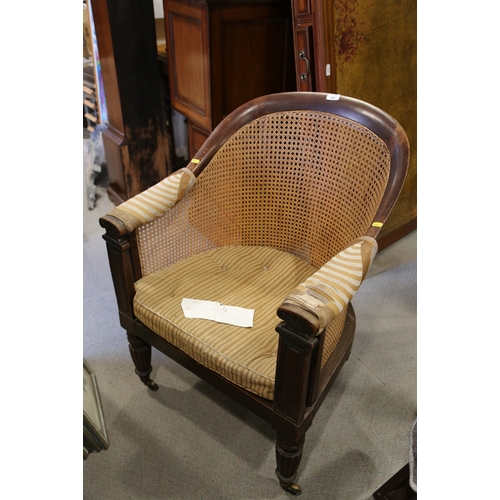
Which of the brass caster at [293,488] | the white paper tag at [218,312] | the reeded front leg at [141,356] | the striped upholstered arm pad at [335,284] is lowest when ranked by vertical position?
the brass caster at [293,488]

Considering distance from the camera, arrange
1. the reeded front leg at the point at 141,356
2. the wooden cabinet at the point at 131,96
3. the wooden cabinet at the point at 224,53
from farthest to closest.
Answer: the wooden cabinet at the point at 131,96, the wooden cabinet at the point at 224,53, the reeded front leg at the point at 141,356

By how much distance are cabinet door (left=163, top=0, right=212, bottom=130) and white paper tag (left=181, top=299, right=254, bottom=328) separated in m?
1.08

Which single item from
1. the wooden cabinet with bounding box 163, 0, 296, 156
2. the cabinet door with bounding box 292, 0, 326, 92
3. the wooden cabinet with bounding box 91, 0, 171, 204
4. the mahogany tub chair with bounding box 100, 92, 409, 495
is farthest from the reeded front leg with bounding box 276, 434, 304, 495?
the wooden cabinet with bounding box 91, 0, 171, 204

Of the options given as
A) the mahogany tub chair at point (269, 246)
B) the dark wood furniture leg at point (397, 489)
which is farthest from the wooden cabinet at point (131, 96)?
the dark wood furniture leg at point (397, 489)

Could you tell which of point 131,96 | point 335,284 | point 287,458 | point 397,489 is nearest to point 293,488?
point 287,458

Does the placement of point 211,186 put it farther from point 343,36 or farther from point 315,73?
point 343,36

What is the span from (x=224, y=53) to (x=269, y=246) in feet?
3.16

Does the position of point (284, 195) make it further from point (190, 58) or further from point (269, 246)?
point (190, 58)

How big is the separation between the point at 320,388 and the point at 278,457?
0.22 meters

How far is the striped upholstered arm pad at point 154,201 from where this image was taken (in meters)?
1.31

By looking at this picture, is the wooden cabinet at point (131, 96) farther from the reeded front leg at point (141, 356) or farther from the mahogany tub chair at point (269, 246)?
the reeded front leg at point (141, 356)

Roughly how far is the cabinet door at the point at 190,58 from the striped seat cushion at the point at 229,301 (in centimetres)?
88

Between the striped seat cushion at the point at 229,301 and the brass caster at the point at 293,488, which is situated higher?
the striped seat cushion at the point at 229,301

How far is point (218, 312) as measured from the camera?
4.32 ft
